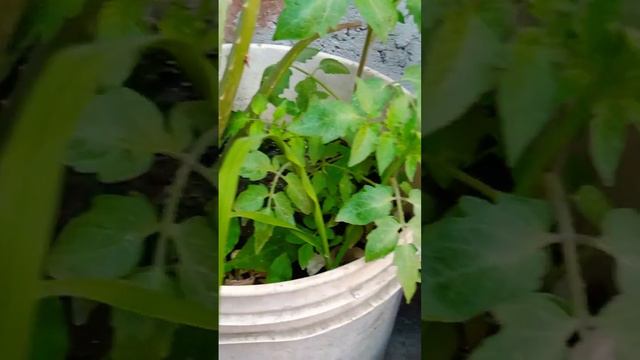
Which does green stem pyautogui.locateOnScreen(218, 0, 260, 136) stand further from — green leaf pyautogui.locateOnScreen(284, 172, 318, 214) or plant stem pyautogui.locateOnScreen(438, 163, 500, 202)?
plant stem pyautogui.locateOnScreen(438, 163, 500, 202)

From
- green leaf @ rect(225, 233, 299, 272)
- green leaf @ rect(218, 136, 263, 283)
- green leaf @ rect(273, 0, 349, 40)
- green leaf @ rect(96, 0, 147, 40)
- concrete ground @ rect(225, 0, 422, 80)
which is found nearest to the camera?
green leaf @ rect(96, 0, 147, 40)

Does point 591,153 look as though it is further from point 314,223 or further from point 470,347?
point 314,223

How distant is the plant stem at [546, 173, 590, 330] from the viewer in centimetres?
29

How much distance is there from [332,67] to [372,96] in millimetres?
79

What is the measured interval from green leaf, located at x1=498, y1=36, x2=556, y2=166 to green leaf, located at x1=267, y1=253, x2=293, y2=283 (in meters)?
0.52

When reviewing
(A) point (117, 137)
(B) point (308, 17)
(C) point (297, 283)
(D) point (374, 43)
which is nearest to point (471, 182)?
(A) point (117, 137)

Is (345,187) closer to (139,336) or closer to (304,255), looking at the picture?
(304,255)

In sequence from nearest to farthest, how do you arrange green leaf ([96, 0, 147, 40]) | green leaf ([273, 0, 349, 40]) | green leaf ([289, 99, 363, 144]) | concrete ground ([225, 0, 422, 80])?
green leaf ([96, 0, 147, 40]), green leaf ([273, 0, 349, 40]), green leaf ([289, 99, 363, 144]), concrete ground ([225, 0, 422, 80])

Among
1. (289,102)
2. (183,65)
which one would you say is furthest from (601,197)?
(289,102)

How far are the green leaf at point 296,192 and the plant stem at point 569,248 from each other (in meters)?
0.48

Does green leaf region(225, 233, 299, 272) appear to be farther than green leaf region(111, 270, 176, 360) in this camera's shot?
Yes

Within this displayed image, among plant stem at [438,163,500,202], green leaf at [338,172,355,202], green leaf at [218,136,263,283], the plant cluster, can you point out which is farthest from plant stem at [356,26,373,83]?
plant stem at [438,163,500,202]

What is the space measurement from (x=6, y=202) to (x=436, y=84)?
154mm

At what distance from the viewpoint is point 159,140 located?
0.92ft
